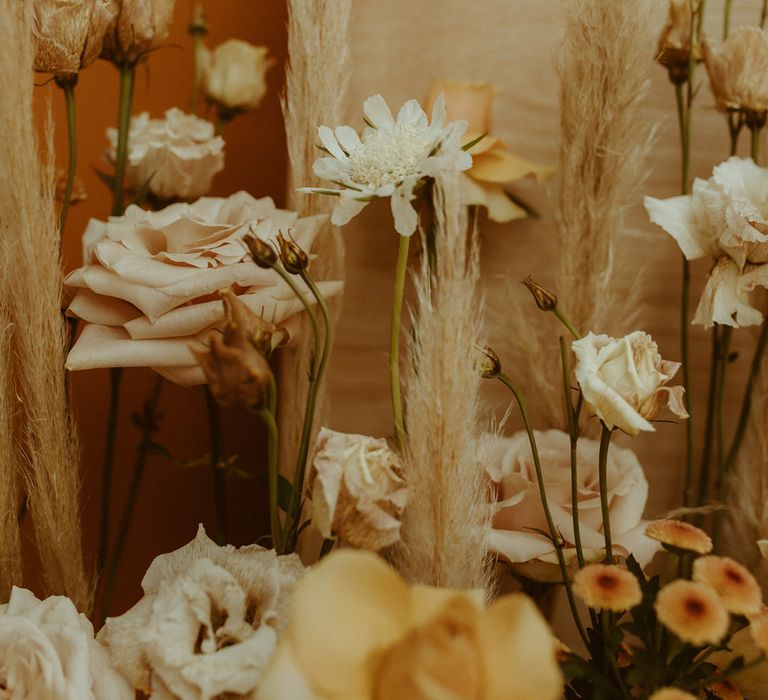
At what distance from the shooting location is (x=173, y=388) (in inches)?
40.8

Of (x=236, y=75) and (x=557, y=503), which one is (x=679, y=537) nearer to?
(x=557, y=503)

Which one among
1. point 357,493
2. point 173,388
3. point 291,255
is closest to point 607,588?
point 357,493

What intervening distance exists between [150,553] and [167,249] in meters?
0.51

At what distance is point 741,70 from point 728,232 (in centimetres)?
15

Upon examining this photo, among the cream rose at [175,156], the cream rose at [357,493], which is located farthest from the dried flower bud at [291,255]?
the cream rose at [175,156]

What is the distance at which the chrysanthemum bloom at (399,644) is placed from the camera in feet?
1.15

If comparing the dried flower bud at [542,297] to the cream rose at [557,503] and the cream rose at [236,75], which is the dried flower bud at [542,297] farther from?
the cream rose at [236,75]

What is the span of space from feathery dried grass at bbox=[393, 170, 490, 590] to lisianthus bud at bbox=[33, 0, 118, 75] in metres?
0.36

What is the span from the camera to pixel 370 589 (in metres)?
0.38

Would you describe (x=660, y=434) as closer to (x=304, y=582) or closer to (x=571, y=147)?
(x=571, y=147)

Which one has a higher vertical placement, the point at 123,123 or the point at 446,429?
the point at 123,123

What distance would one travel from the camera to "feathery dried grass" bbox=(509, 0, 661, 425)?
64cm

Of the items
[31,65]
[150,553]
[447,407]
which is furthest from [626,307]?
[150,553]

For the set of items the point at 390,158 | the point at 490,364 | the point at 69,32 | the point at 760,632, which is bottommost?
the point at 760,632
